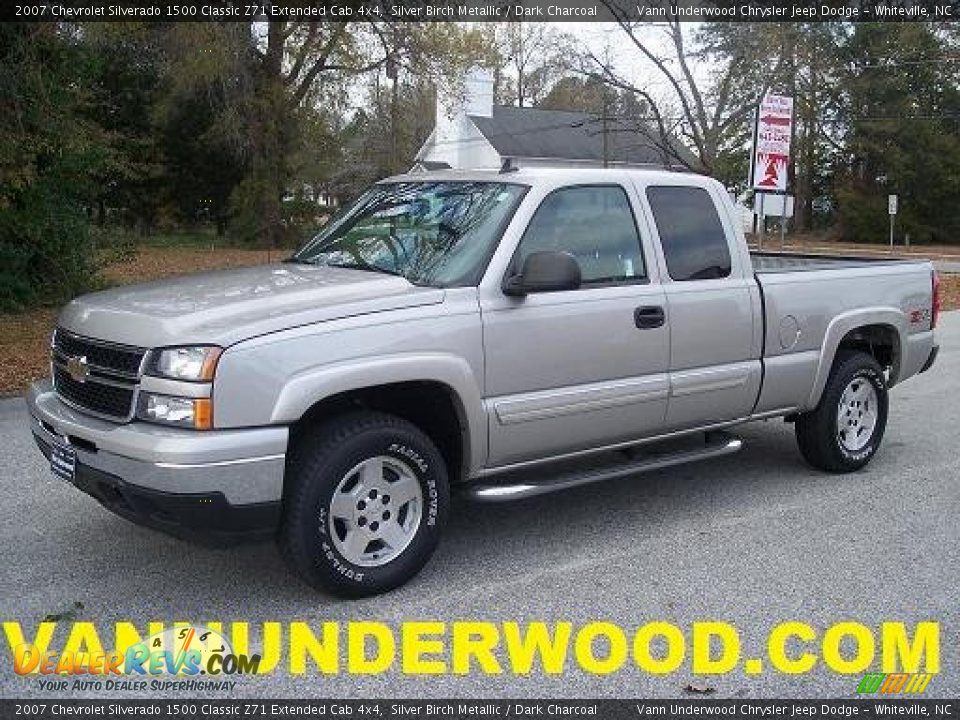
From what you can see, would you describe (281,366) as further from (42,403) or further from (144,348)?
(42,403)

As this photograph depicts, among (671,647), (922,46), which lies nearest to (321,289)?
(671,647)

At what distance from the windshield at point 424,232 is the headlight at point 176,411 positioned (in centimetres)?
125

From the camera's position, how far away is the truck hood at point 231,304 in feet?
13.1

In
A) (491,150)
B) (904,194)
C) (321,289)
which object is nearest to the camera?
(321,289)

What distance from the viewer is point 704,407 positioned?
5531 mm

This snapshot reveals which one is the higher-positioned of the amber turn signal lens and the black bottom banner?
the amber turn signal lens

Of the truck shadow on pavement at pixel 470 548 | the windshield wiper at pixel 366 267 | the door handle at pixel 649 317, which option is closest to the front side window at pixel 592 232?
the door handle at pixel 649 317

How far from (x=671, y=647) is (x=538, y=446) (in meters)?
1.26

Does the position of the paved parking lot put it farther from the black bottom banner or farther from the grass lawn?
the grass lawn

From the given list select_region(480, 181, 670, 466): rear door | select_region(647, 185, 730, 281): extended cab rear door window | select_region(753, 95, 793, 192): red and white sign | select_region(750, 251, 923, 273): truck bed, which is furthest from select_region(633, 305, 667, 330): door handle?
select_region(753, 95, 793, 192): red and white sign

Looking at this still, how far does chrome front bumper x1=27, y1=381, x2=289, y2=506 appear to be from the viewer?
12.5ft

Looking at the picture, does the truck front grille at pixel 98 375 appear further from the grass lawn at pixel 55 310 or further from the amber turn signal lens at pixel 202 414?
the grass lawn at pixel 55 310

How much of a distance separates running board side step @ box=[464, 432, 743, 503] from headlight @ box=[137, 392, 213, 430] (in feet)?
4.59

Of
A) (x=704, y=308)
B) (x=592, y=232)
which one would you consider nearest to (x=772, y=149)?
(x=704, y=308)
